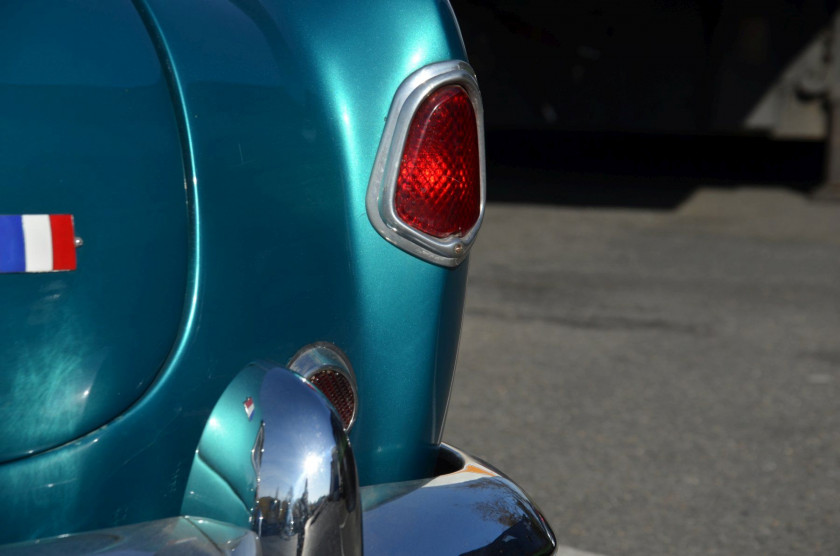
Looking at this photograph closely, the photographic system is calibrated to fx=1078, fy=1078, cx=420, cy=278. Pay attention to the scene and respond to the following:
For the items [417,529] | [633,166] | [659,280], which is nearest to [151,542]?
[417,529]

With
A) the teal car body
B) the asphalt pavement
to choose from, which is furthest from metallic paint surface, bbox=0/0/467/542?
the asphalt pavement

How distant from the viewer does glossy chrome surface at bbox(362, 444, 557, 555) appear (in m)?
1.24

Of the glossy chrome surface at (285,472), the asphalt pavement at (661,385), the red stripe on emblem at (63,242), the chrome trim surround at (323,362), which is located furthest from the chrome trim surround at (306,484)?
the asphalt pavement at (661,385)

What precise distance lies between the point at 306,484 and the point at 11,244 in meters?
0.38

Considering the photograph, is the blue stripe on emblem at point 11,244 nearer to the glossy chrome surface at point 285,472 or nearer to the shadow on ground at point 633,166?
the glossy chrome surface at point 285,472

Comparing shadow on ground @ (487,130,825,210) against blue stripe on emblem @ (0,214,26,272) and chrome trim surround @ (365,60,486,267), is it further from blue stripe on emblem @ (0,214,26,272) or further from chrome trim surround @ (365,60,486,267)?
blue stripe on emblem @ (0,214,26,272)

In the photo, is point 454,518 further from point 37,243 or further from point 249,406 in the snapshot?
point 37,243

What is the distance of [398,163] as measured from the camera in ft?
4.38

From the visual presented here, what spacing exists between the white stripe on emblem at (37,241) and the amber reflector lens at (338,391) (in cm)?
37

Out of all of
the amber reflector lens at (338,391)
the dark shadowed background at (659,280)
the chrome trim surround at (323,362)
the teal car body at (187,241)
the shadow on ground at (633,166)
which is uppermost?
the teal car body at (187,241)

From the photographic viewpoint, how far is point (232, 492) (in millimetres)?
1173

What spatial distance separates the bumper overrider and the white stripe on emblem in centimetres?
27

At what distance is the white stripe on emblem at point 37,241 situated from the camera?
1079 millimetres

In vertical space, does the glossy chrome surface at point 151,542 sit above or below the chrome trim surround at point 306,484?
below
